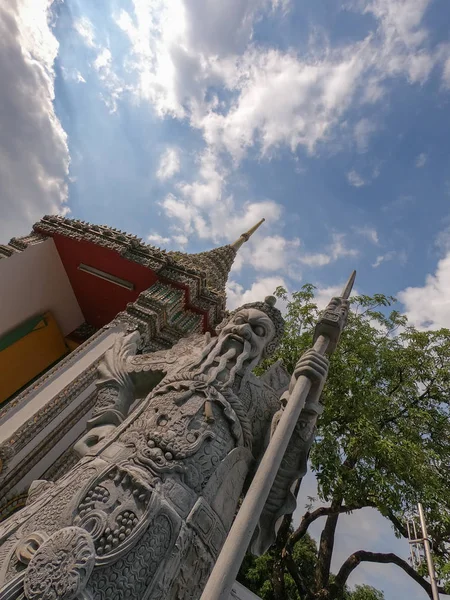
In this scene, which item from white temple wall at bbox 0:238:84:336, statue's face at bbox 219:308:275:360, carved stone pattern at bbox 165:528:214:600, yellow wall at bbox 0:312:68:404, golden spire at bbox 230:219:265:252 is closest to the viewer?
carved stone pattern at bbox 165:528:214:600

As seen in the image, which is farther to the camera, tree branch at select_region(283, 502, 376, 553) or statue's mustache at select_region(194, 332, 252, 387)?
tree branch at select_region(283, 502, 376, 553)

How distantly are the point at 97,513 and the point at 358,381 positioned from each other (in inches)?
302

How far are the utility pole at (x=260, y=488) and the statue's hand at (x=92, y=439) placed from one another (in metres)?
1.55

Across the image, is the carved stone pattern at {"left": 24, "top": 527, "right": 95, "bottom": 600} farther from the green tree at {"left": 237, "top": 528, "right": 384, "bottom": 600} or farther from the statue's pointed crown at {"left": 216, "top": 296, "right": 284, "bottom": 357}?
the green tree at {"left": 237, "top": 528, "right": 384, "bottom": 600}

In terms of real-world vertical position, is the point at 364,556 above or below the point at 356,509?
below

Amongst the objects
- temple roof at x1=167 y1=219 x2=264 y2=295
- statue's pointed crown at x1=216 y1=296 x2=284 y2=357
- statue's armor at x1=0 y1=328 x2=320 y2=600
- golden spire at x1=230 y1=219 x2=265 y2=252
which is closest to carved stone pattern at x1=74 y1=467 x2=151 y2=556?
statue's armor at x1=0 y1=328 x2=320 y2=600

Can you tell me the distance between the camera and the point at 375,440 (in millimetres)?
7629

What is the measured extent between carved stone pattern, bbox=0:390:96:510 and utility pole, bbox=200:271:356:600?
4.48 m

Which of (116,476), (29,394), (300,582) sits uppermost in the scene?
(300,582)

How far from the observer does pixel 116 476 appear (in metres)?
2.89

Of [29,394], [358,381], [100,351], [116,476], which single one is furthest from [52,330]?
[116,476]

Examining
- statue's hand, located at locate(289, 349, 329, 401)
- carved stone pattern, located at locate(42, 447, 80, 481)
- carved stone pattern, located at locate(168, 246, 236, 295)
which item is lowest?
carved stone pattern, located at locate(42, 447, 80, 481)

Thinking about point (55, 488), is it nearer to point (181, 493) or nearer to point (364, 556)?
point (181, 493)

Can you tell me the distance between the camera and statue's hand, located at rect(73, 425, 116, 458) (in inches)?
137
